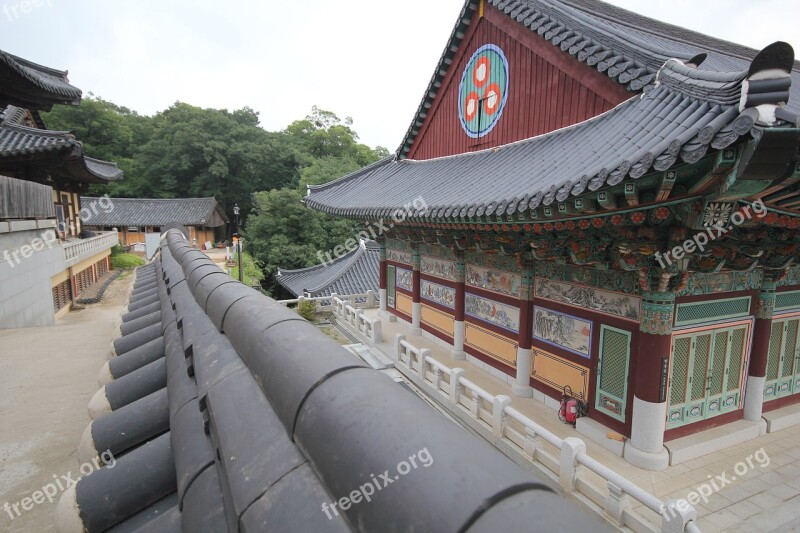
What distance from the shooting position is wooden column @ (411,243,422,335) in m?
12.4

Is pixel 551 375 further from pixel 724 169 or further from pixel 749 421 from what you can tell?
pixel 724 169

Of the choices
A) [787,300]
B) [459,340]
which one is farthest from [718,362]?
[459,340]

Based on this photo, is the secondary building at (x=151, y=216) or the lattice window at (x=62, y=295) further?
the secondary building at (x=151, y=216)

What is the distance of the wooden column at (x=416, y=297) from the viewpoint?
12.4 metres

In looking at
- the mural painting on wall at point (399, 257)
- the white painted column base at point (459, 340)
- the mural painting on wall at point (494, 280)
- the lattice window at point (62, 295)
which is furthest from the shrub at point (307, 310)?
the lattice window at point (62, 295)

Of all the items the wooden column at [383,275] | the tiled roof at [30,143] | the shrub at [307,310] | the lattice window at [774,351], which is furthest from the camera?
the shrub at [307,310]

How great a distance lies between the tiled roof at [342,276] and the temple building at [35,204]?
891 centimetres

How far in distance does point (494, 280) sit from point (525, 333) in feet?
4.92

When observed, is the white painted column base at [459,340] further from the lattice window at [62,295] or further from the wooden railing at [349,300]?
the lattice window at [62,295]

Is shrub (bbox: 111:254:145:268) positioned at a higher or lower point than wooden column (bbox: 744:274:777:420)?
lower

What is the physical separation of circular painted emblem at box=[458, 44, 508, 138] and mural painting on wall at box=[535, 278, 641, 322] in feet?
14.6

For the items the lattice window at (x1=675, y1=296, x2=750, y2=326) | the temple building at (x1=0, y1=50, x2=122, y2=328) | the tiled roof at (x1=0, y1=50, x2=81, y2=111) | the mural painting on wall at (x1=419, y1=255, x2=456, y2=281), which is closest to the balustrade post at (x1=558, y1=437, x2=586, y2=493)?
the lattice window at (x1=675, y1=296, x2=750, y2=326)

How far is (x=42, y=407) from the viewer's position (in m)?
3.25
